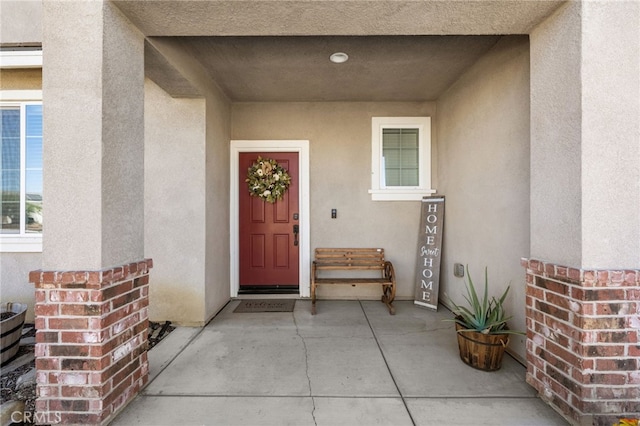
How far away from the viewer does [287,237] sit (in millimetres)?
4211

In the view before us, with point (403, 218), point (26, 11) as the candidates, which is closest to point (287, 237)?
point (403, 218)

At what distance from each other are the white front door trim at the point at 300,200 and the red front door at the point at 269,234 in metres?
0.09

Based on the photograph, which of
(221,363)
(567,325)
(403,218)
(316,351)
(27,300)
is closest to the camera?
(567,325)

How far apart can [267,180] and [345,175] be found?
1066 mm

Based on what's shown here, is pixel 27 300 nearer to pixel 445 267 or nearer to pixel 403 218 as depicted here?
pixel 403 218

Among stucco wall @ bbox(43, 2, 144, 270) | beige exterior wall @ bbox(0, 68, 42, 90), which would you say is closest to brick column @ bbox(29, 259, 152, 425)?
stucco wall @ bbox(43, 2, 144, 270)

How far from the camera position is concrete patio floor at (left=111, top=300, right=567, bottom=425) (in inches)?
70.6

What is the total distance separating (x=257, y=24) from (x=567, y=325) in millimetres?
2603

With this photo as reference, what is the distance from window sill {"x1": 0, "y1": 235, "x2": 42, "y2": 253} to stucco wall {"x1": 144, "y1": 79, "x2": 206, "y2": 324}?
127 cm

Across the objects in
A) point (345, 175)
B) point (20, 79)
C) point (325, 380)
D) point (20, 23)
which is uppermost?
point (20, 23)

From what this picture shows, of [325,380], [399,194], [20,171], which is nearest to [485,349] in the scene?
[325,380]

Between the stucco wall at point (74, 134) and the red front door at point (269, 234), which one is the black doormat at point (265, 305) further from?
the stucco wall at point (74, 134)

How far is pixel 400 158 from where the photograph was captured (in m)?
4.16

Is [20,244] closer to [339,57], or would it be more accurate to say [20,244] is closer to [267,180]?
[267,180]
